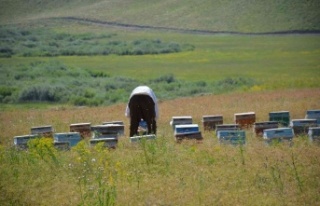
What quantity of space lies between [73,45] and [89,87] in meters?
46.3

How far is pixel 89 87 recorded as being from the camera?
49.4 metres

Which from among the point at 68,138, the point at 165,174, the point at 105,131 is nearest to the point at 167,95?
the point at 105,131

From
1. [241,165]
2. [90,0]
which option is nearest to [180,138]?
[241,165]

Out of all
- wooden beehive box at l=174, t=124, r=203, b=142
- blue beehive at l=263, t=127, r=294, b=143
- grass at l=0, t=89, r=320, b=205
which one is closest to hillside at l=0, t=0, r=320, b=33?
wooden beehive box at l=174, t=124, r=203, b=142

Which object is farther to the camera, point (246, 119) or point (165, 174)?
point (246, 119)

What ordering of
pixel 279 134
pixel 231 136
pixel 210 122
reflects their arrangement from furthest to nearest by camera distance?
pixel 210 122, pixel 231 136, pixel 279 134

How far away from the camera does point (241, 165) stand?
1451cm

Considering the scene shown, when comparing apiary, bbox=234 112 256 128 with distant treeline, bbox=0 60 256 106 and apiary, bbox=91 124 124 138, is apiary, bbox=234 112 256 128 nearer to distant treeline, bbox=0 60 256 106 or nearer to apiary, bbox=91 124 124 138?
apiary, bbox=91 124 124 138

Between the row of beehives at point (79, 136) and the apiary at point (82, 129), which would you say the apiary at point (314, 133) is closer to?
the row of beehives at point (79, 136)

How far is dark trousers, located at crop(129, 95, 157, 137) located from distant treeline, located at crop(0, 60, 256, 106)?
21398mm

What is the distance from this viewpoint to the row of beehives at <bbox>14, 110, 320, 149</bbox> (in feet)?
55.6

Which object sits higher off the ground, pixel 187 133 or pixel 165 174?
pixel 187 133

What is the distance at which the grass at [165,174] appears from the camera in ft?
40.2

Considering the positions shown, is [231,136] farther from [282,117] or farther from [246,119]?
[246,119]
